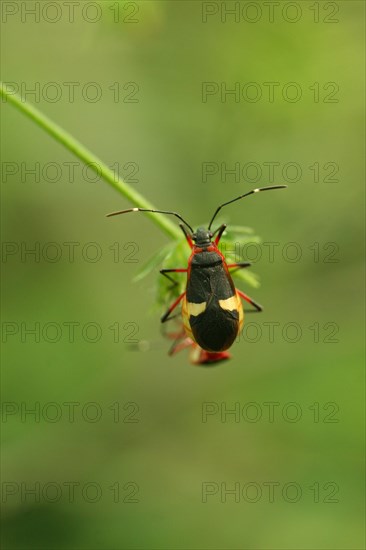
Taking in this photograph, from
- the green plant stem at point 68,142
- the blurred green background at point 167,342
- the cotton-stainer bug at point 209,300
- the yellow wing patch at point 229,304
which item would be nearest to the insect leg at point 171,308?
the cotton-stainer bug at point 209,300

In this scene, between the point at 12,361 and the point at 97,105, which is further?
the point at 97,105

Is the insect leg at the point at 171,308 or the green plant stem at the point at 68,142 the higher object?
the green plant stem at the point at 68,142

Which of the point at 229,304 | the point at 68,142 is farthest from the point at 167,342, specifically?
the point at 68,142

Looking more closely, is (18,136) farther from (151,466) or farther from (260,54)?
(151,466)

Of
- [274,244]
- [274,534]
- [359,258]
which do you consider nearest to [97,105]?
[274,244]

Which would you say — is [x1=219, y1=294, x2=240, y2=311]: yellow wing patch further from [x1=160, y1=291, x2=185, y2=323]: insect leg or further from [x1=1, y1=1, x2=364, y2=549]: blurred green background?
[x1=1, y1=1, x2=364, y2=549]: blurred green background

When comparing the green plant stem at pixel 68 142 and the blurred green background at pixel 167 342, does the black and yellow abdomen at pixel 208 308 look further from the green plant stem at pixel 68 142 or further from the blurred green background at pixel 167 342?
the blurred green background at pixel 167 342

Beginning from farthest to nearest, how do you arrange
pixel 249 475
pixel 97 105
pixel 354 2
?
1. pixel 97 105
2. pixel 249 475
3. pixel 354 2
